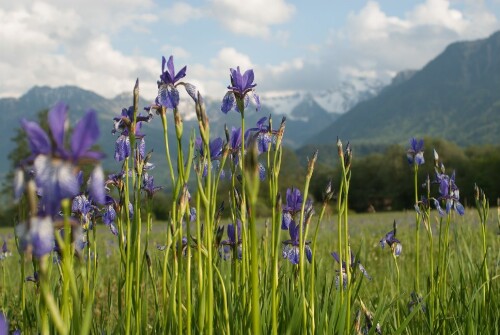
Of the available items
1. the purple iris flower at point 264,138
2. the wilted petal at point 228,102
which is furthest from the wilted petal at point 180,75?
the purple iris flower at point 264,138

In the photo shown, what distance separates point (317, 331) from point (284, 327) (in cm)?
31

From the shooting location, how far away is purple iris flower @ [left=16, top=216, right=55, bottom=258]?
3.59 ft

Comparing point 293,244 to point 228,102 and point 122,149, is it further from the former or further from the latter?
point 122,149

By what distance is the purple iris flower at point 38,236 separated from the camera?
1.09m

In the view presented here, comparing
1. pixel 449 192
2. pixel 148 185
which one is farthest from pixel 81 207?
pixel 449 192

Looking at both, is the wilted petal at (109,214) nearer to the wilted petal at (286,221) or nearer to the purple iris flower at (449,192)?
the wilted petal at (286,221)

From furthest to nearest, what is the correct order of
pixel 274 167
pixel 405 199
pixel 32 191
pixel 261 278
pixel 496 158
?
pixel 405 199, pixel 496 158, pixel 261 278, pixel 274 167, pixel 32 191

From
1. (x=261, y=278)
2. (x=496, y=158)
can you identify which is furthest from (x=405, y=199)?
(x=261, y=278)

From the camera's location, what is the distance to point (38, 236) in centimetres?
112

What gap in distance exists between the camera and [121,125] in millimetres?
2510

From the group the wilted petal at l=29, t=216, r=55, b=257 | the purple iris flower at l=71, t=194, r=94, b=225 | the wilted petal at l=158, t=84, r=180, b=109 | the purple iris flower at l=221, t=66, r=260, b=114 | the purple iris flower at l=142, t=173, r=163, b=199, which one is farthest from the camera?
the purple iris flower at l=142, t=173, r=163, b=199

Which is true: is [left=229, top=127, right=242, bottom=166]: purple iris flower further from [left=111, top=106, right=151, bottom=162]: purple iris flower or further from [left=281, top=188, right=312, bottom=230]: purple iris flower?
[left=111, top=106, right=151, bottom=162]: purple iris flower

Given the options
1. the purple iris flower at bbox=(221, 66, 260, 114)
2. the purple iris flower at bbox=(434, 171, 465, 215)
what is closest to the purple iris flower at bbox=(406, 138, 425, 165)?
the purple iris flower at bbox=(434, 171, 465, 215)

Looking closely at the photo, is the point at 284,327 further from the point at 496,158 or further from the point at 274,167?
the point at 496,158
